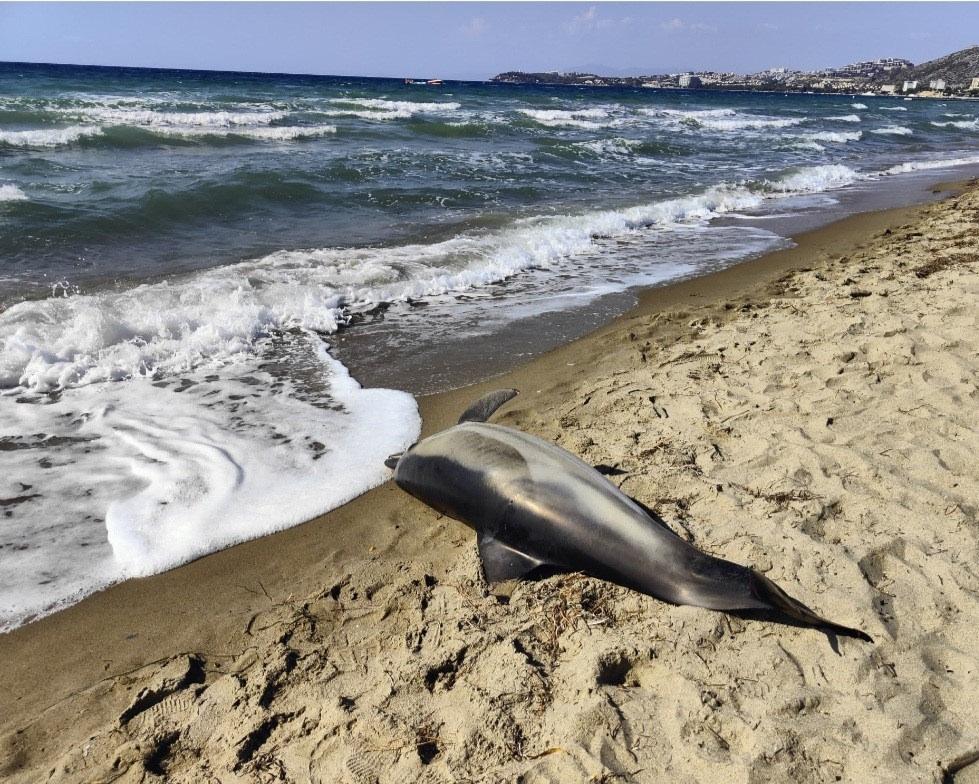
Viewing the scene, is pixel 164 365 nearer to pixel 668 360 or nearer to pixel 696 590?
pixel 668 360

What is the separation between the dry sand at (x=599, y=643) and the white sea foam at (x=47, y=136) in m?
18.2

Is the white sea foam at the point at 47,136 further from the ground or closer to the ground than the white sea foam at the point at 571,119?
closer to the ground

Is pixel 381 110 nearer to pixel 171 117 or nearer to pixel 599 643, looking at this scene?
pixel 171 117

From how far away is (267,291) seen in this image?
7520 mm

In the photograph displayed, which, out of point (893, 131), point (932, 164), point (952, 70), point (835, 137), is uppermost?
point (952, 70)

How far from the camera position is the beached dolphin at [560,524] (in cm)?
273

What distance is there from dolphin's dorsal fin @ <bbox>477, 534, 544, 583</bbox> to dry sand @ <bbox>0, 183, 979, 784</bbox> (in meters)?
0.08

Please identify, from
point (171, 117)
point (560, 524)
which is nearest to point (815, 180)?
point (560, 524)

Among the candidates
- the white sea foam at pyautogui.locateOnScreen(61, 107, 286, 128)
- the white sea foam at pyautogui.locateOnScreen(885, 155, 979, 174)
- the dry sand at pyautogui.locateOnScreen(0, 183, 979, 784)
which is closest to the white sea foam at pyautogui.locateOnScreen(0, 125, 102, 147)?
the white sea foam at pyautogui.locateOnScreen(61, 107, 286, 128)

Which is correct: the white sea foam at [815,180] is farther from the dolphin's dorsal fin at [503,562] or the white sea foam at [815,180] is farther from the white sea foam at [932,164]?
the dolphin's dorsal fin at [503,562]

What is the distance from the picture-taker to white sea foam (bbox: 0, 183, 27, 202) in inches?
436

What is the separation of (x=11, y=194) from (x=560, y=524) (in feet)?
40.3

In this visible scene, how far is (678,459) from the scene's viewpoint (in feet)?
13.1

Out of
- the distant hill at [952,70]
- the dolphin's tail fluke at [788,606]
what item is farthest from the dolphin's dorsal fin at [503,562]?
Answer: the distant hill at [952,70]
